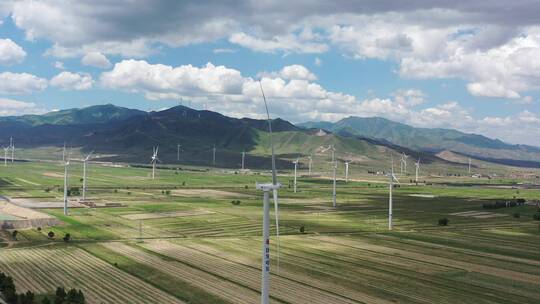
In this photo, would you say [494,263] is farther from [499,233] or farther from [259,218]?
[259,218]

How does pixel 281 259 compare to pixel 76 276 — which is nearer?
pixel 76 276

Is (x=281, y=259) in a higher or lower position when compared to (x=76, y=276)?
higher

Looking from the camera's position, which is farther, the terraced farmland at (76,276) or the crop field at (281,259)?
the crop field at (281,259)

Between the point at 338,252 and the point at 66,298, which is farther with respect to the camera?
the point at 338,252

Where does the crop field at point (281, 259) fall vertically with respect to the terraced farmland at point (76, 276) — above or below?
above

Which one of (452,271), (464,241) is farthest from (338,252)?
(464,241)

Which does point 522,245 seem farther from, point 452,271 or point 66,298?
point 66,298

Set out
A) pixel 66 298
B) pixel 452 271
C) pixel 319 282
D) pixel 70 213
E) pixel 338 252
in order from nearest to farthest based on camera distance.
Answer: pixel 66 298 → pixel 319 282 → pixel 452 271 → pixel 338 252 → pixel 70 213

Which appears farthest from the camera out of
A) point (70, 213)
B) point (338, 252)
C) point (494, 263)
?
point (70, 213)

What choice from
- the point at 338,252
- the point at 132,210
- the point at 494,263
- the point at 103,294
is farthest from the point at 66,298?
the point at 132,210
